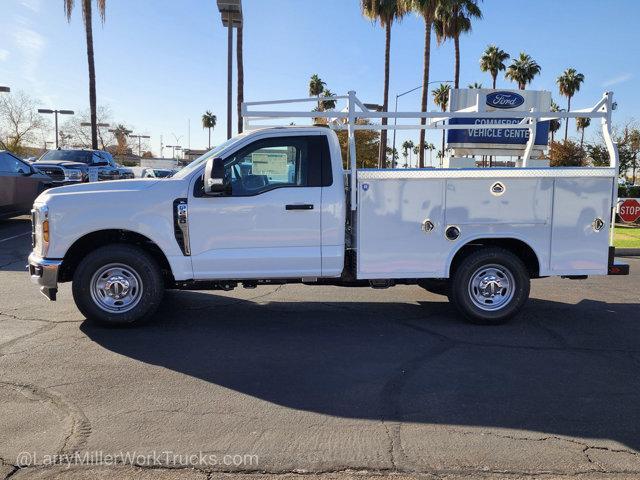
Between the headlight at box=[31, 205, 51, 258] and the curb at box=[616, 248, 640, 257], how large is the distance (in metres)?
11.4

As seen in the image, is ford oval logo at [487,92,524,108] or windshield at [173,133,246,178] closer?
windshield at [173,133,246,178]

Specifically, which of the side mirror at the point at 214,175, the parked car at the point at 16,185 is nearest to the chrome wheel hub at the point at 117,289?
the side mirror at the point at 214,175

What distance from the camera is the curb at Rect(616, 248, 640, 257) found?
1206 cm

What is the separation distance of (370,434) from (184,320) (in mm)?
3381

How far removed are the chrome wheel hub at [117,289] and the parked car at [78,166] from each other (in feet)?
41.4

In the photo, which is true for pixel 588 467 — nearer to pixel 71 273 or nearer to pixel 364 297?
pixel 364 297

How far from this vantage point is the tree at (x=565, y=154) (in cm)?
4797

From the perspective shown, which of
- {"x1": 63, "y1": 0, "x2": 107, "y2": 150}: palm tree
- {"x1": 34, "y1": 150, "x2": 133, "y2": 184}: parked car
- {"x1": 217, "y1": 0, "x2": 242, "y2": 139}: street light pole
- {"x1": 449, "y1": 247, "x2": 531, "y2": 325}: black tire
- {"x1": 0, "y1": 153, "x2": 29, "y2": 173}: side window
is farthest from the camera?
{"x1": 63, "y1": 0, "x2": 107, "y2": 150}: palm tree

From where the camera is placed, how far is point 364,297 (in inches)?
300

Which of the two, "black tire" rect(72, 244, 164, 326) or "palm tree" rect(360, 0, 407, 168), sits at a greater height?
"palm tree" rect(360, 0, 407, 168)

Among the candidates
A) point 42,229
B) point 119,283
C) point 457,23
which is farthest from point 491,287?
point 457,23

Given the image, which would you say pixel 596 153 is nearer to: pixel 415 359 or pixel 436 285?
pixel 436 285

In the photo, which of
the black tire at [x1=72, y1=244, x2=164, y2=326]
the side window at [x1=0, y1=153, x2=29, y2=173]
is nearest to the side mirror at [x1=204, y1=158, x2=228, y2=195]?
the black tire at [x1=72, y1=244, x2=164, y2=326]

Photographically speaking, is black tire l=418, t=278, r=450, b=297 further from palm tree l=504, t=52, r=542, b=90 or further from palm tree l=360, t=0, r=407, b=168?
→ palm tree l=504, t=52, r=542, b=90
